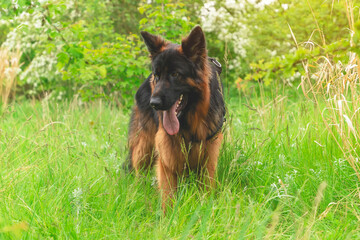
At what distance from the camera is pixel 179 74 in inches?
120

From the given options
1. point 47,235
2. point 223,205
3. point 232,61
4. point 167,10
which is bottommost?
point 232,61

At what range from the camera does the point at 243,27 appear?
27.3ft

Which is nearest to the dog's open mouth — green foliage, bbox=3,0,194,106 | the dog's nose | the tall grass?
the dog's nose

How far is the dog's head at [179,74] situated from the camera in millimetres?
3020

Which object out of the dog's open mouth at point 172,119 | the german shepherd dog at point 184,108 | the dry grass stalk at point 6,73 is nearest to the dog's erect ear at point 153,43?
the german shepherd dog at point 184,108

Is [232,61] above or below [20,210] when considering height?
below

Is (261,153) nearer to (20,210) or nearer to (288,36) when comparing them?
(20,210)

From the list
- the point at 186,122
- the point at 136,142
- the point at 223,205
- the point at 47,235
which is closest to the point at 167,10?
the point at 136,142

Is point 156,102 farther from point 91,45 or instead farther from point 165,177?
point 91,45

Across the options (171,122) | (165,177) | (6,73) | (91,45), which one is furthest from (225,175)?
(6,73)

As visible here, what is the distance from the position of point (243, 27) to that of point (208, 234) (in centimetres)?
670

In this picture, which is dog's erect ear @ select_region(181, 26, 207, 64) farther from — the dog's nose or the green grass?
the green grass

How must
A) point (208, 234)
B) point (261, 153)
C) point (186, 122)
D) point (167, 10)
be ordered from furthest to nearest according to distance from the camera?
point (167, 10), point (261, 153), point (186, 122), point (208, 234)

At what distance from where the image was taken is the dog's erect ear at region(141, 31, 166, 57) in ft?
10.5
